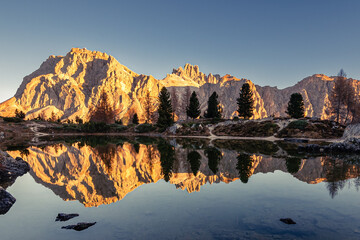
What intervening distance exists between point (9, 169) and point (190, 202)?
1312 cm

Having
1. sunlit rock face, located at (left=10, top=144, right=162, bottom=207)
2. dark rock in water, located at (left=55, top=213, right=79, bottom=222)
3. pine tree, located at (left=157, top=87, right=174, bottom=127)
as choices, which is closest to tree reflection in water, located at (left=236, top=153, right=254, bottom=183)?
sunlit rock face, located at (left=10, top=144, right=162, bottom=207)

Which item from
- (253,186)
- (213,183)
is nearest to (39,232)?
(213,183)

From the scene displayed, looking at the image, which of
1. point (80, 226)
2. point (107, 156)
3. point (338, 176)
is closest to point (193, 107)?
point (107, 156)

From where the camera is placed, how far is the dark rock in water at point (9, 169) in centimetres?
1251

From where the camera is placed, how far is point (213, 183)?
11578mm

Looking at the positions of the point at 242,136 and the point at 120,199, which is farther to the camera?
the point at 242,136

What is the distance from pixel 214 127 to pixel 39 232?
53.0m

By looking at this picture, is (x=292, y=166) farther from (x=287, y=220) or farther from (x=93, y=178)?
(x=93, y=178)

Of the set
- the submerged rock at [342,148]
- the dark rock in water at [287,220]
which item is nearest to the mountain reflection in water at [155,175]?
the dark rock in water at [287,220]

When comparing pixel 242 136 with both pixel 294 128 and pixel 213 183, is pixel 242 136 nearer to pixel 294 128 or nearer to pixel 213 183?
pixel 294 128

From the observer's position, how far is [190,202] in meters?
8.77

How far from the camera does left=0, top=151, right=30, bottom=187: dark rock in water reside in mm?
12513

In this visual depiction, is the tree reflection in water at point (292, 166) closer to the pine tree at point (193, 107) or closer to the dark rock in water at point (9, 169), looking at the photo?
the dark rock in water at point (9, 169)

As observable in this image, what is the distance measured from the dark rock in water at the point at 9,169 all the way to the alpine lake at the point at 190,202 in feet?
1.73
